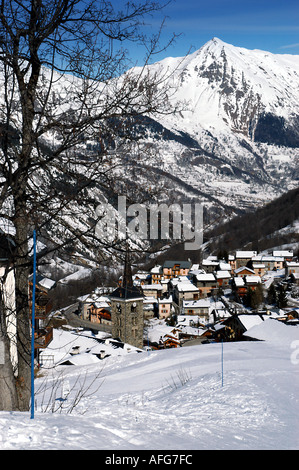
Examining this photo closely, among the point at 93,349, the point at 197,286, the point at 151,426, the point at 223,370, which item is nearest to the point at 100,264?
the point at 151,426

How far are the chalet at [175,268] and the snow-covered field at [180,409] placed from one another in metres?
58.1

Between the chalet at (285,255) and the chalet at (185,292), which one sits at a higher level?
the chalet at (285,255)

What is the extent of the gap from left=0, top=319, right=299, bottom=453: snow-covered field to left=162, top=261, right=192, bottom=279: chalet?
5807cm

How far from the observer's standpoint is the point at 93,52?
174 inches

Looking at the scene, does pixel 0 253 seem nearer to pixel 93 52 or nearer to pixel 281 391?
pixel 93 52

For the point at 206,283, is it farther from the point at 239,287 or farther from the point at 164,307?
the point at 164,307

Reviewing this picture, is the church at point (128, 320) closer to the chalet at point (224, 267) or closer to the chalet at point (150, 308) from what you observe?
the chalet at point (150, 308)

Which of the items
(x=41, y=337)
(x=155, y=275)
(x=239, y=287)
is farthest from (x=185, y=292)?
(x=41, y=337)

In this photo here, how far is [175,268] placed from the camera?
235 feet

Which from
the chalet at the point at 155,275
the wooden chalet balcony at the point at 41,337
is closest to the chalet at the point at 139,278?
the chalet at the point at 155,275

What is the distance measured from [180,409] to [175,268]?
6584 centimetres

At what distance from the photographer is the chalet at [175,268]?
232 feet

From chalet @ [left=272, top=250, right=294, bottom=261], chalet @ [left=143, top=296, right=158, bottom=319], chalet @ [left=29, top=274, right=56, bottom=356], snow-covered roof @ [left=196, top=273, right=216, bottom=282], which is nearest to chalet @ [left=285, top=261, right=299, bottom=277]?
chalet @ [left=272, top=250, right=294, bottom=261]
